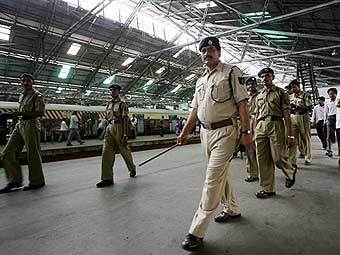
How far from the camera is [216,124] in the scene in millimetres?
1924

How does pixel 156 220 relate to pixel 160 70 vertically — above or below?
below

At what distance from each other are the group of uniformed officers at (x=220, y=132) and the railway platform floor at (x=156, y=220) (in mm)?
214

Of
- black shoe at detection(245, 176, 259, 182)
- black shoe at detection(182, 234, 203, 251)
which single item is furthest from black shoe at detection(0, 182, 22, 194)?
black shoe at detection(245, 176, 259, 182)

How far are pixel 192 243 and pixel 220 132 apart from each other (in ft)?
2.67

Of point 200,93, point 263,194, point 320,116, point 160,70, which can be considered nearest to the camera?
point 200,93

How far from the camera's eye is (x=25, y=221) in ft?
7.80

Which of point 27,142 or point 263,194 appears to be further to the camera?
point 27,142

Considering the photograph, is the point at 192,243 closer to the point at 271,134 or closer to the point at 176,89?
the point at 271,134

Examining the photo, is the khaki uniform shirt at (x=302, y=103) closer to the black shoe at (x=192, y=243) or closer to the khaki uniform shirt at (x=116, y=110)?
the khaki uniform shirt at (x=116, y=110)

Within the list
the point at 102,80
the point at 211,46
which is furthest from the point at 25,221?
the point at 102,80

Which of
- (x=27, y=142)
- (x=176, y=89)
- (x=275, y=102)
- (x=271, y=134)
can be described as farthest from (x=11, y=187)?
(x=176, y=89)

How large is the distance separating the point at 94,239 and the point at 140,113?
1479 centimetres

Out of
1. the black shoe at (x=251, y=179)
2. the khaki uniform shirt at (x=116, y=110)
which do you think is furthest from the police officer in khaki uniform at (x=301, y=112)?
the khaki uniform shirt at (x=116, y=110)

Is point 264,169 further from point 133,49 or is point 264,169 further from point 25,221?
point 133,49
